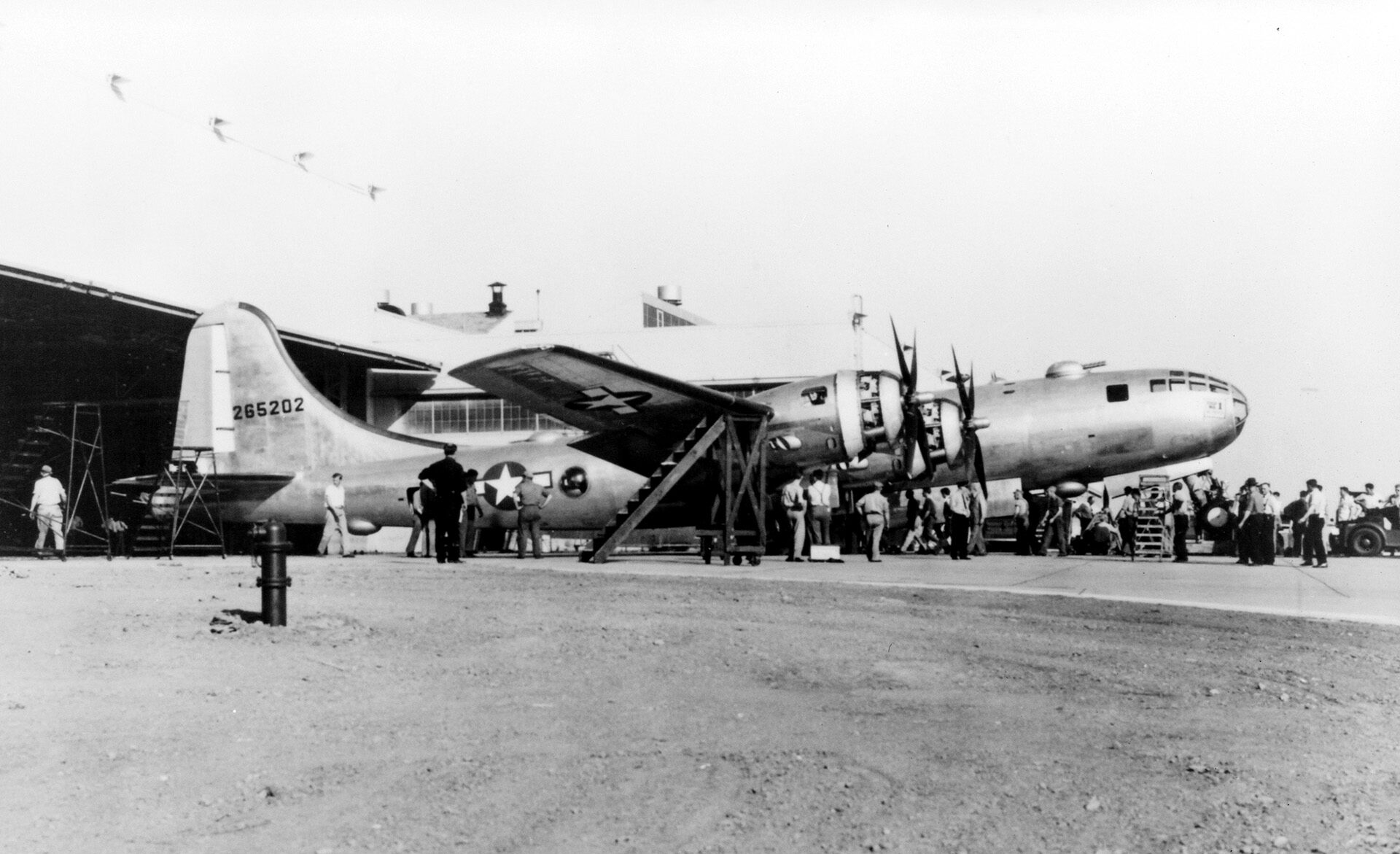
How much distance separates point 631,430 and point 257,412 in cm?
916

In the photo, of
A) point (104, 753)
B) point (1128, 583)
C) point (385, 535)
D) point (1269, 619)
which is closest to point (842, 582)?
point (1128, 583)

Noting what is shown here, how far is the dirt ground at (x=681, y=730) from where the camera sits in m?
5.15

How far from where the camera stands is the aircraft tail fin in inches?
964

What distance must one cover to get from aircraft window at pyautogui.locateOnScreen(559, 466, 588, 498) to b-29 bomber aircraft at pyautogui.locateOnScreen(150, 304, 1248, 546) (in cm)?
3

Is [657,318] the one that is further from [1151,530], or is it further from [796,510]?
[796,510]

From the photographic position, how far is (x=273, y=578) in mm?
9422

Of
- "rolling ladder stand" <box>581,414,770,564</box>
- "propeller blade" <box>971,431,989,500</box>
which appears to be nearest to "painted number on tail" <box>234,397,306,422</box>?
"rolling ladder stand" <box>581,414,770,564</box>

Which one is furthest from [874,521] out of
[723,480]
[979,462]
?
[979,462]

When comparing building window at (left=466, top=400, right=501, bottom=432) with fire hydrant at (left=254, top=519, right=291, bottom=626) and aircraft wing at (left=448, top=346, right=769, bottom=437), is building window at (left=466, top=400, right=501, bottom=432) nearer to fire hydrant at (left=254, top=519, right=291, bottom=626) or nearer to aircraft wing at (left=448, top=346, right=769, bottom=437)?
aircraft wing at (left=448, top=346, right=769, bottom=437)

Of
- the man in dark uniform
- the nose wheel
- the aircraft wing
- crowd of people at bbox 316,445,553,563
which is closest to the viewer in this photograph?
crowd of people at bbox 316,445,553,563

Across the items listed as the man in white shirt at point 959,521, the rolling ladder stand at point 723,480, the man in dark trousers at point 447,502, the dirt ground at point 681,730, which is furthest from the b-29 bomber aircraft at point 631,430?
the dirt ground at point 681,730

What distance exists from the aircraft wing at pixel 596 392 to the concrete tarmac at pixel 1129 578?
2.50m

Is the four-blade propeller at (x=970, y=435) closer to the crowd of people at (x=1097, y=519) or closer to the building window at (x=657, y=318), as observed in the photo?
the crowd of people at (x=1097, y=519)

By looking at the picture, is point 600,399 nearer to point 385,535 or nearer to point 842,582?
point 842,582
